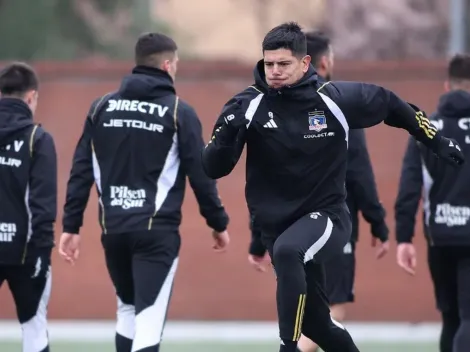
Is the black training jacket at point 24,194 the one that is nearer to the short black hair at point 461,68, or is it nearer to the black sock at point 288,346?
the black sock at point 288,346

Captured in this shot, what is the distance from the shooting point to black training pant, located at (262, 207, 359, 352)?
261 inches

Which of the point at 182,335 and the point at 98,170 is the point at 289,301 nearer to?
the point at 98,170

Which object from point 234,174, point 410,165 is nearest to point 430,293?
point 234,174

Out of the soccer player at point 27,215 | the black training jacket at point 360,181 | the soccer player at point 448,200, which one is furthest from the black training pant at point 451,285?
the soccer player at point 27,215

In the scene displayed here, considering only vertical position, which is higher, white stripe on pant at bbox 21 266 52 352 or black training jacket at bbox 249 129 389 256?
black training jacket at bbox 249 129 389 256

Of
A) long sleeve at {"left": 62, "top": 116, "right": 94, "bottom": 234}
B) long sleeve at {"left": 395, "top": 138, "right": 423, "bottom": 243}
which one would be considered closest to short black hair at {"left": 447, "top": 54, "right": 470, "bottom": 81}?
long sleeve at {"left": 395, "top": 138, "right": 423, "bottom": 243}

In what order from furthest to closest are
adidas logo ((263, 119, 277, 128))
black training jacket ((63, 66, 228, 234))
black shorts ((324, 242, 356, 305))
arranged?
black shorts ((324, 242, 356, 305)), black training jacket ((63, 66, 228, 234)), adidas logo ((263, 119, 277, 128))

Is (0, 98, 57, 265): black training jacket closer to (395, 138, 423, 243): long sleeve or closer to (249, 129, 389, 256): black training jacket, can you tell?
(249, 129, 389, 256): black training jacket

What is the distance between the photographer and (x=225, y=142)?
6.71 metres

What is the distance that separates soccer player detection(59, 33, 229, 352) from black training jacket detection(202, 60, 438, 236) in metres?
0.80

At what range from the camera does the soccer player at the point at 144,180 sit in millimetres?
7609

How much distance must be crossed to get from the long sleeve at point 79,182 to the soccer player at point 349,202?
1165 millimetres

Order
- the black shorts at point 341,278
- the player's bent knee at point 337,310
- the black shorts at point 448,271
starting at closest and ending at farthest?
1. the black shorts at point 448,271
2. the black shorts at point 341,278
3. the player's bent knee at point 337,310

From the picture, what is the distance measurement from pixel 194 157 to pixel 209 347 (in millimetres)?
4161
